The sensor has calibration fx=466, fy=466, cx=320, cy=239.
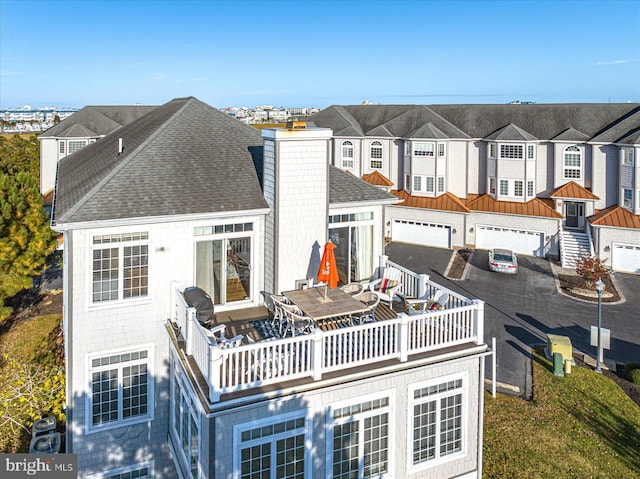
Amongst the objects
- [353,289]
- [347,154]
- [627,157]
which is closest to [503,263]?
[627,157]

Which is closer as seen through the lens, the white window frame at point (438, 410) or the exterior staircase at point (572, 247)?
the white window frame at point (438, 410)

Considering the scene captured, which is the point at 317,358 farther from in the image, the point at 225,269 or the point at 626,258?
the point at 626,258

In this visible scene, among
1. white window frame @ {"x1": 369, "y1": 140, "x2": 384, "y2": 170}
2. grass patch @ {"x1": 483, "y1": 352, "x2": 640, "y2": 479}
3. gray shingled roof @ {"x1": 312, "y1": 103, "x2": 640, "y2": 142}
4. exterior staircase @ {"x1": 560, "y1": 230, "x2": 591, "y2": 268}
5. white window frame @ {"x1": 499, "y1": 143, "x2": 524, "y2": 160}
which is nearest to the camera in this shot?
grass patch @ {"x1": 483, "y1": 352, "x2": 640, "y2": 479}

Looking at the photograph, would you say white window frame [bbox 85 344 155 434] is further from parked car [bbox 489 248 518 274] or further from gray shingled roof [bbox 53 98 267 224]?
parked car [bbox 489 248 518 274]

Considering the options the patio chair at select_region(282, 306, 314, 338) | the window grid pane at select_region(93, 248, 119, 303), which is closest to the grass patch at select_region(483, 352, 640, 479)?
the patio chair at select_region(282, 306, 314, 338)

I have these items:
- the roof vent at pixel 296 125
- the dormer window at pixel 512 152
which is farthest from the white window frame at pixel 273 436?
the dormer window at pixel 512 152

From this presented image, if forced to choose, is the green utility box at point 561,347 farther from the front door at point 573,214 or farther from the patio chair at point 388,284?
the front door at point 573,214
